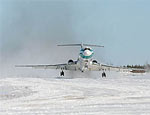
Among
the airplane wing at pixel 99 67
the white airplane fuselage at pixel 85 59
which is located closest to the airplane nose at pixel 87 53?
the white airplane fuselage at pixel 85 59

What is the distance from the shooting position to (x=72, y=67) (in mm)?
47188

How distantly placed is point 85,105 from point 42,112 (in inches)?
100

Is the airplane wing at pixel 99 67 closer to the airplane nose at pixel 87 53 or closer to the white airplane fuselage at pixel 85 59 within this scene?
the white airplane fuselage at pixel 85 59

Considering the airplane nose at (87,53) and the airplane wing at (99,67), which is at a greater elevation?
the airplane nose at (87,53)

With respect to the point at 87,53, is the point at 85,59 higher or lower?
lower

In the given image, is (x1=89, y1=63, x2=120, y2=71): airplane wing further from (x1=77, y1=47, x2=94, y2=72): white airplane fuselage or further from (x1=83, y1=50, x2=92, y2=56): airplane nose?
(x1=83, y1=50, x2=92, y2=56): airplane nose

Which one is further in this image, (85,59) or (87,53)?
(85,59)

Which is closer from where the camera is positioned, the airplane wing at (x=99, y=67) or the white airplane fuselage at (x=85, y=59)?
the white airplane fuselage at (x=85, y=59)

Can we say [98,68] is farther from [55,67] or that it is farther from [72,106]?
[72,106]

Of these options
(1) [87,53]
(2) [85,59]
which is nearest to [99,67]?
(2) [85,59]

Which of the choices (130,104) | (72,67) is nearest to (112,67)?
(72,67)

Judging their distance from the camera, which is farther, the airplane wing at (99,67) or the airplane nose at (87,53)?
the airplane wing at (99,67)

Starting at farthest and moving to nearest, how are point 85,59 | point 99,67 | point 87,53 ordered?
point 99,67 < point 85,59 < point 87,53

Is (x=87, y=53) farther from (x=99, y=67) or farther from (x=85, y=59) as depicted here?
(x=99, y=67)
